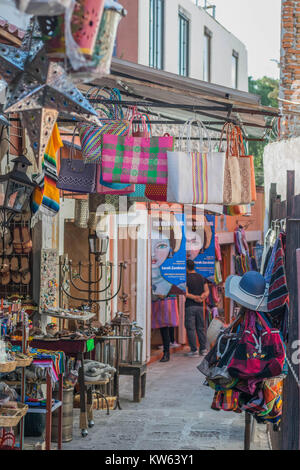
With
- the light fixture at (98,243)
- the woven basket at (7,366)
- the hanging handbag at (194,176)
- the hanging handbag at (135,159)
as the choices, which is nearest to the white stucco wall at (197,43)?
the light fixture at (98,243)

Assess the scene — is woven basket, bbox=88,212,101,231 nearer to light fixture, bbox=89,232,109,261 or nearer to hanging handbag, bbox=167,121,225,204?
light fixture, bbox=89,232,109,261

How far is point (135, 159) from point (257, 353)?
6.40ft

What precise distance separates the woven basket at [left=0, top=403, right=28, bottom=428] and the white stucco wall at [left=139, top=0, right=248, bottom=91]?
33.8 feet

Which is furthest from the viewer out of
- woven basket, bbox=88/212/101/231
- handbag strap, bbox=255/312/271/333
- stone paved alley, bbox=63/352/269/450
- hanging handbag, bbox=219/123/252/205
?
woven basket, bbox=88/212/101/231

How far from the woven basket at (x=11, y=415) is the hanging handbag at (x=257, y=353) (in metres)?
1.74

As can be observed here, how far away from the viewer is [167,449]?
826 cm

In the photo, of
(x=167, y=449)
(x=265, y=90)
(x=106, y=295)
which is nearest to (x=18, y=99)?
(x=167, y=449)

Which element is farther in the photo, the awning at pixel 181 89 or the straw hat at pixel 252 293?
the awning at pixel 181 89

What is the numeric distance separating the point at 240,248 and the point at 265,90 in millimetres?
31812

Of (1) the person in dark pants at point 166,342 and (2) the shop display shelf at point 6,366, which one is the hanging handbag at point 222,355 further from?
(1) the person in dark pants at point 166,342

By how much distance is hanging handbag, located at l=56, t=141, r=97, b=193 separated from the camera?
790 cm

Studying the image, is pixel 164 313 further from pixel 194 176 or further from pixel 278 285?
pixel 278 285

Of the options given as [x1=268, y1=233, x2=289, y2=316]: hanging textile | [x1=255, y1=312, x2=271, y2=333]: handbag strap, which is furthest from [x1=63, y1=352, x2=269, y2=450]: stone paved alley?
[x1=268, y1=233, x2=289, y2=316]: hanging textile

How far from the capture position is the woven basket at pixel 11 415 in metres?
5.94
